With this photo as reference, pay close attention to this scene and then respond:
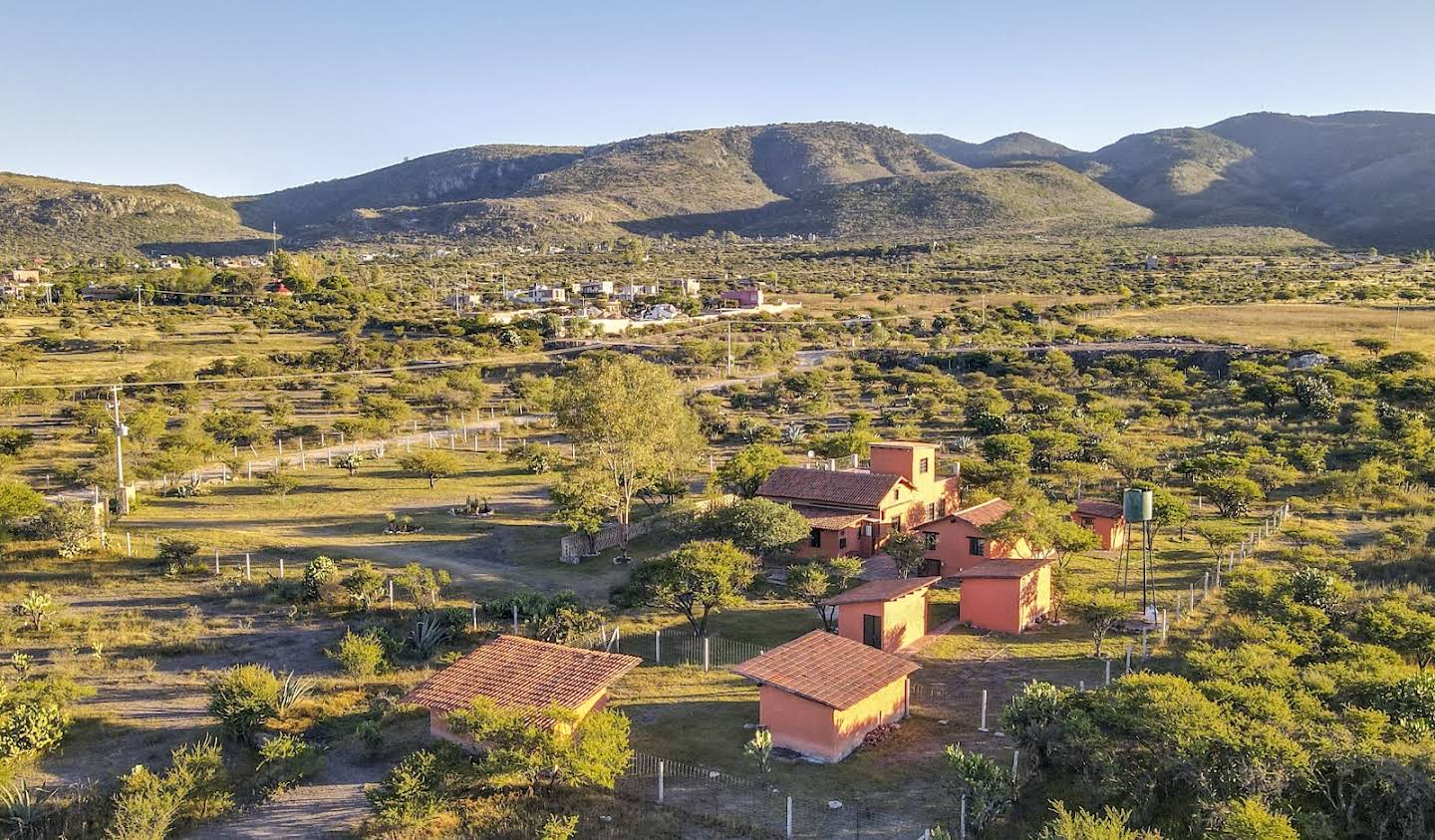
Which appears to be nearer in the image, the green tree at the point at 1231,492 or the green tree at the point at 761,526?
the green tree at the point at 761,526

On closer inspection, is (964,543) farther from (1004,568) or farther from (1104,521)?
(1104,521)

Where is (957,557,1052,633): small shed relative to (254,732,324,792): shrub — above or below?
above

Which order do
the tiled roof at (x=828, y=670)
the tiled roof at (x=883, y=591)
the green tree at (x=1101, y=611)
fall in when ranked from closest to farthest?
1. the tiled roof at (x=828, y=670)
2. the green tree at (x=1101, y=611)
3. the tiled roof at (x=883, y=591)

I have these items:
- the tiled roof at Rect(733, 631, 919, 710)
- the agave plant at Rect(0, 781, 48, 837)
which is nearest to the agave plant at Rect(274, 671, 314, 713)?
the agave plant at Rect(0, 781, 48, 837)

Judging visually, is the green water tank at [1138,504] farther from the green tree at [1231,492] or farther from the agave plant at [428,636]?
the agave plant at [428,636]

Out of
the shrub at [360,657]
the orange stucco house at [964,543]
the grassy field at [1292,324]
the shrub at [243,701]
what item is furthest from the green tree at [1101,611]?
the grassy field at [1292,324]

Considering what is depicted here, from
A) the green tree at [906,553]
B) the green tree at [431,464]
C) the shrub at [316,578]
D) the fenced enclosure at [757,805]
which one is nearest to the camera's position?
the fenced enclosure at [757,805]

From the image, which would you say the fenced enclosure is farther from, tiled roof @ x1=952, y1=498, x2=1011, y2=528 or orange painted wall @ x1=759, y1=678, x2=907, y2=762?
tiled roof @ x1=952, y1=498, x2=1011, y2=528

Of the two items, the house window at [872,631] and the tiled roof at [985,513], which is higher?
the tiled roof at [985,513]
